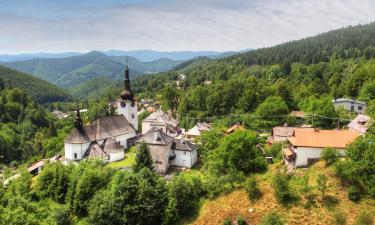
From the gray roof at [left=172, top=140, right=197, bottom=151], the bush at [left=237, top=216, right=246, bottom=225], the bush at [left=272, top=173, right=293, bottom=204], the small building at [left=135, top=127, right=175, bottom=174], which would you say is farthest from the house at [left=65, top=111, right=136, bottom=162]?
the bush at [left=272, top=173, right=293, bottom=204]

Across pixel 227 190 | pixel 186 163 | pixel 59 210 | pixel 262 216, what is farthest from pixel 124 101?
pixel 262 216

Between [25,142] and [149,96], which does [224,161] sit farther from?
[149,96]

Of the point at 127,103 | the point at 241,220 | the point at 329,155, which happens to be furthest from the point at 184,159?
the point at 127,103

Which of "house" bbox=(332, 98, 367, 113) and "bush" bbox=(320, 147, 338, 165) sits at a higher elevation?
"house" bbox=(332, 98, 367, 113)

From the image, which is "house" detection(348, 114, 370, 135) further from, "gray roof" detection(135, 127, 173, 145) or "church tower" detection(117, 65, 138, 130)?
"church tower" detection(117, 65, 138, 130)

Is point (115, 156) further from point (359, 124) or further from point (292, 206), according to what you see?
point (359, 124)
